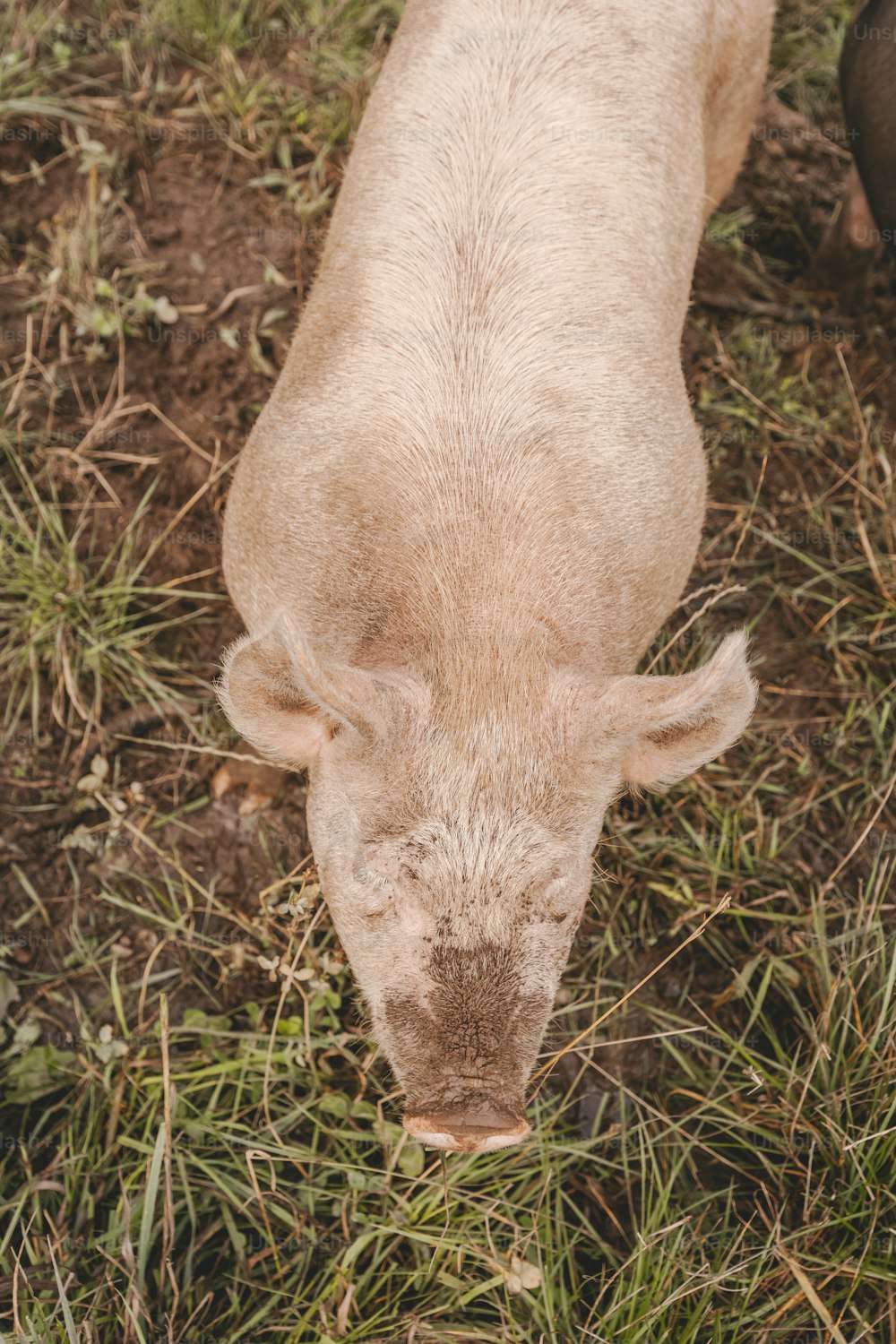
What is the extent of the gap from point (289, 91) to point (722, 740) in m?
4.35

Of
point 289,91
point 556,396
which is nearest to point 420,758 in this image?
point 556,396

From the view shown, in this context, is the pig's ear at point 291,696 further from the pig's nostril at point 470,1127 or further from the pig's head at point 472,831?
the pig's nostril at point 470,1127

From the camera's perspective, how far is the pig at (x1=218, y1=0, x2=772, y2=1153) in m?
2.50

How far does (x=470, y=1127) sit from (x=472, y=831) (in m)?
0.76

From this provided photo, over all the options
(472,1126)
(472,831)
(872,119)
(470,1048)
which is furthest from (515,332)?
(872,119)

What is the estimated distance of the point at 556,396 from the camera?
3.12m

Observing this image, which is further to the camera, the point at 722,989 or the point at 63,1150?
the point at 722,989

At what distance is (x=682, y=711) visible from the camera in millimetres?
2408

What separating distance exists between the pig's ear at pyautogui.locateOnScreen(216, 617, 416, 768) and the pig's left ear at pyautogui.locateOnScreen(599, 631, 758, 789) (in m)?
0.64

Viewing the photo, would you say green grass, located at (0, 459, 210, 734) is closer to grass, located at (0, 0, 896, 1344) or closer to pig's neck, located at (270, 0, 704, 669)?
grass, located at (0, 0, 896, 1344)

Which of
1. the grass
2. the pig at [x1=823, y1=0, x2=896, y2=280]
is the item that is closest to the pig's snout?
the grass

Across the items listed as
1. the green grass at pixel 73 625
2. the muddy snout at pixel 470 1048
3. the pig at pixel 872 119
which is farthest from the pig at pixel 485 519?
the green grass at pixel 73 625

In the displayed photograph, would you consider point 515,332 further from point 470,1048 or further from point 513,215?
point 470,1048

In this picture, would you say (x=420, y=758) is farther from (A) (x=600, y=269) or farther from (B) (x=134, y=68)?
(B) (x=134, y=68)
